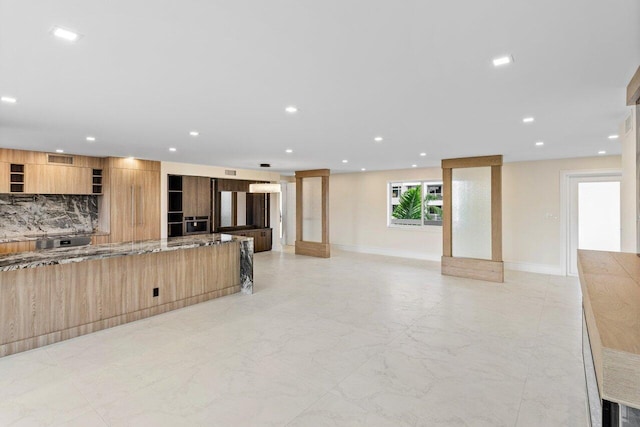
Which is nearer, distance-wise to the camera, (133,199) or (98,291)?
(98,291)

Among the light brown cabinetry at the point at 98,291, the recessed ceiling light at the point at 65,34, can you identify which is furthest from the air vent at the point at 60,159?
the recessed ceiling light at the point at 65,34

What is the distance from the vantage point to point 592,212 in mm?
6426

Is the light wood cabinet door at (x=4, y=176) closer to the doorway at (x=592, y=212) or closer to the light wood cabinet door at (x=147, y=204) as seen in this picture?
the light wood cabinet door at (x=147, y=204)

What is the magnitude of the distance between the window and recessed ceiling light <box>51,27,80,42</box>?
26.8ft

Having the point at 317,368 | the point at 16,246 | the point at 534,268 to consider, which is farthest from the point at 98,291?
A: the point at 534,268

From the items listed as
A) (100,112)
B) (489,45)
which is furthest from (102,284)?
(489,45)

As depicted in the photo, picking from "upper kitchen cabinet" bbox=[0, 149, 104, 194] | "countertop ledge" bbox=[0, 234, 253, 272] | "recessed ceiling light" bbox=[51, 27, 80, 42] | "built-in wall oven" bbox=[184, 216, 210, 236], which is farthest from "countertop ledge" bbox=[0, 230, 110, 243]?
"recessed ceiling light" bbox=[51, 27, 80, 42]

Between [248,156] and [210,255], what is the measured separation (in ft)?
7.70

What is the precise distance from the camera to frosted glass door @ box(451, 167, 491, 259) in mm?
6371

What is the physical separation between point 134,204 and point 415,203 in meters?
6.89

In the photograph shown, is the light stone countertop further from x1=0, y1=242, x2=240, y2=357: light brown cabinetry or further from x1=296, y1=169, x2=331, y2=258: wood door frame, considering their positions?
x1=296, y1=169, x2=331, y2=258: wood door frame

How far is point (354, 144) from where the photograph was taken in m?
5.22

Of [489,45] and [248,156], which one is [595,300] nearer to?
[489,45]

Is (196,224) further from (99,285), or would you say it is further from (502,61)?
(502,61)
